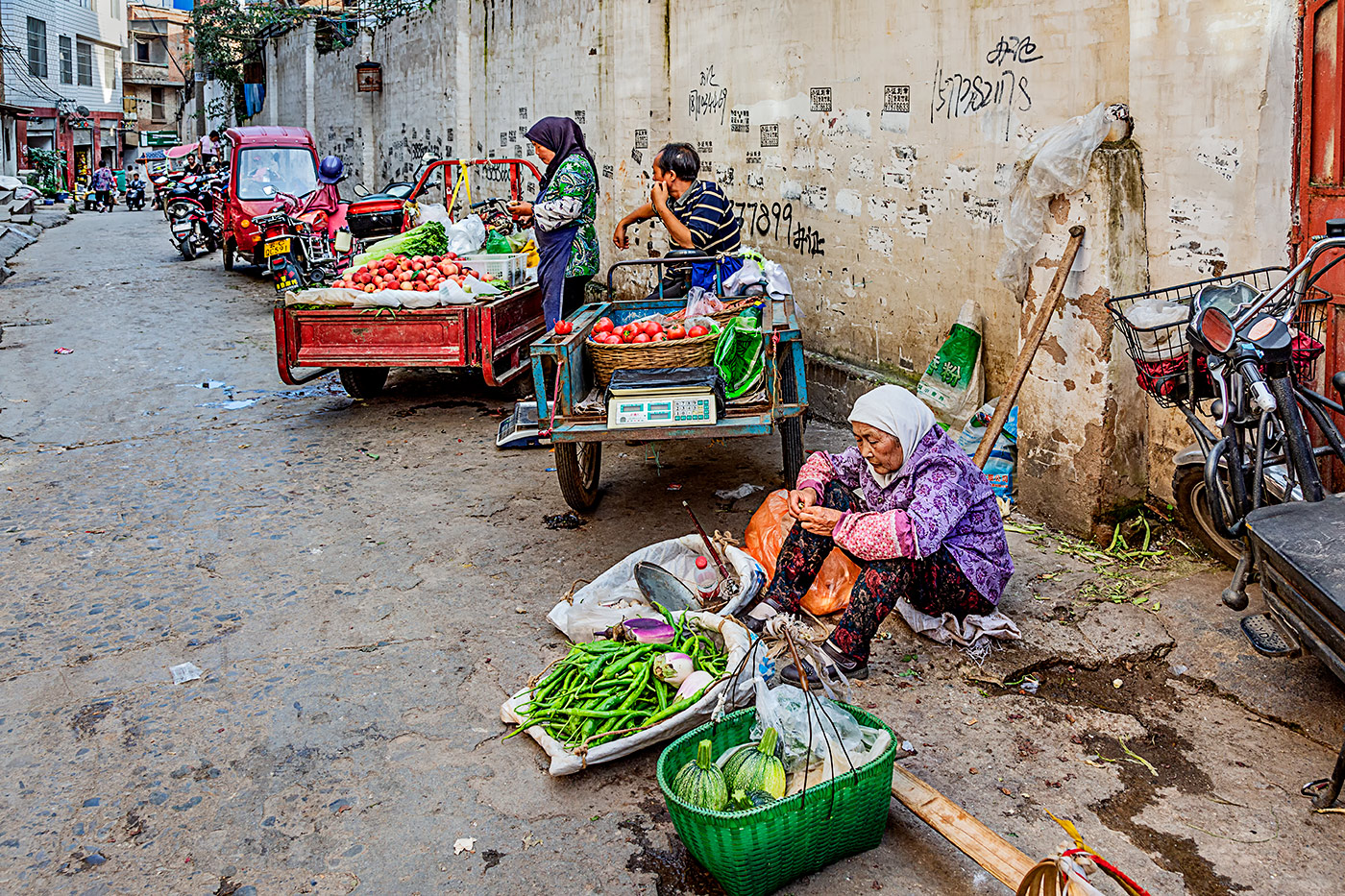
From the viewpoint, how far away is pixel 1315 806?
125 inches

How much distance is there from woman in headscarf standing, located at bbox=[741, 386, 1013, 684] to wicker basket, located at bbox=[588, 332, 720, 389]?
4.35ft

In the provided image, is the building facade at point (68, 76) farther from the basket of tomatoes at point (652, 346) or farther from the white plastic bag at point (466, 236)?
the basket of tomatoes at point (652, 346)

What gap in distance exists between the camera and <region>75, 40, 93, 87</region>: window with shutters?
138 feet

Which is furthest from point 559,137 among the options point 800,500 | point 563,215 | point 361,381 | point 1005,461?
point 800,500

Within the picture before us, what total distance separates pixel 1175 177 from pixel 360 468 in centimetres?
496

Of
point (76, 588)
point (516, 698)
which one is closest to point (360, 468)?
point (76, 588)

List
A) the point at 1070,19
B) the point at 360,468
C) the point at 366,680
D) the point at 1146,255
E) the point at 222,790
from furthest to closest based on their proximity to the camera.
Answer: the point at 360,468 → the point at 1070,19 → the point at 1146,255 → the point at 366,680 → the point at 222,790

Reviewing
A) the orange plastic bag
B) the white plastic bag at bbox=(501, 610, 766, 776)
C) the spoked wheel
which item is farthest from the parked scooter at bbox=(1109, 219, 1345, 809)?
the white plastic bag at bbox=(501, 610, 766, 776)

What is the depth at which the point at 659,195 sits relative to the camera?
7.14 m

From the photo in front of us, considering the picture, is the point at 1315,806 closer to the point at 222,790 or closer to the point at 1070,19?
the point at 222,790

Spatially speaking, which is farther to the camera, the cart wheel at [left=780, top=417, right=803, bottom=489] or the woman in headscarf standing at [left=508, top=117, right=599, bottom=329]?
the woman in headscarf standing at [left=508, top=117, right=599, bottom=329]

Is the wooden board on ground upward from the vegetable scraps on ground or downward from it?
downward

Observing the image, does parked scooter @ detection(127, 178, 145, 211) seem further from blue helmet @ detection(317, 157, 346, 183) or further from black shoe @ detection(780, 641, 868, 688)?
black shoe @ detection(780, 641, 868, 688)

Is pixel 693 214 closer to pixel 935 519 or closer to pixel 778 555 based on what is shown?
pixel 778 555
